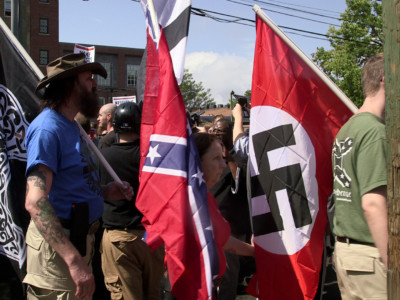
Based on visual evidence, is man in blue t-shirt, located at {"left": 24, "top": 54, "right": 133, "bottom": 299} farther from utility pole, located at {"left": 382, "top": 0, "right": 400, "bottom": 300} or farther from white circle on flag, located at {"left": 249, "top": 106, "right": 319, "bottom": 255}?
utility pole, located at {"left": 382, "top": 0, "right": 400, "bottom": 300}

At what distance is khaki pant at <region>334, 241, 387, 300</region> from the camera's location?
2.46 metres

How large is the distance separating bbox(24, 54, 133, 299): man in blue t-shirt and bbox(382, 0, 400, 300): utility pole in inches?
59.5

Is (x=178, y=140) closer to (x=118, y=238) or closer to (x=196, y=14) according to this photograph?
(x=118, y=238)

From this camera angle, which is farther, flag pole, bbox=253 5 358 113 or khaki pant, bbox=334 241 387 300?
flag pole, bbox=253 5 358 113

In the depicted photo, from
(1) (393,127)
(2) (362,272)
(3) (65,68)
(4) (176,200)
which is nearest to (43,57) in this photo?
(3) (65,68)

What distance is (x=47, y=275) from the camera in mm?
2557

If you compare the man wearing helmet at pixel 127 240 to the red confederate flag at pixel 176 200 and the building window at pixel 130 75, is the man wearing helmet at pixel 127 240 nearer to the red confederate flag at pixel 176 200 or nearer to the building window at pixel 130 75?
the red confederate flag at pixel 176 200

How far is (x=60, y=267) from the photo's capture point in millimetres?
2566

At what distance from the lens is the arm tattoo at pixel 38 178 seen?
2.41 m

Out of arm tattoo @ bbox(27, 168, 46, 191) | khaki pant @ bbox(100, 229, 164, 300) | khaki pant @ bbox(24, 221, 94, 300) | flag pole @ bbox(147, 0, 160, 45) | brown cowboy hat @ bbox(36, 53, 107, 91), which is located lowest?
khaki pant @ bbox(100, 229, 164, 300)

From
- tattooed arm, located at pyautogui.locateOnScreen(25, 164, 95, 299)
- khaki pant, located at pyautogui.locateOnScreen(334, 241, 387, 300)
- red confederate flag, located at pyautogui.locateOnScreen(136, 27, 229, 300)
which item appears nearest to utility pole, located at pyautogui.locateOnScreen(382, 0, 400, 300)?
khaki pant, located at pyautogui.locateOnScreen(334, 241, 387, 300)

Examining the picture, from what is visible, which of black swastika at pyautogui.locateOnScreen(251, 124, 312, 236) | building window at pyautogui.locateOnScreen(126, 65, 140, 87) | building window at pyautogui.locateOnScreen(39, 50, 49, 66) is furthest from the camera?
building window at pyautogui.locateOnScreen(126, 65, 140, 87)

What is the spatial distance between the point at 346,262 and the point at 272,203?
932mm

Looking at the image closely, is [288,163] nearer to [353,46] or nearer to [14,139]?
[14,139]
